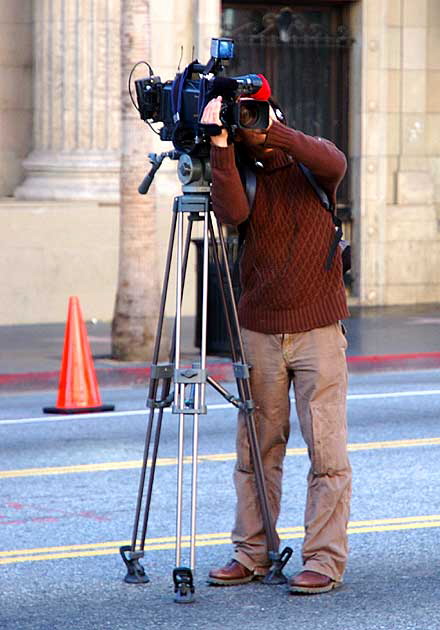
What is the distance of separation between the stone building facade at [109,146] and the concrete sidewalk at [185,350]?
76 centimetres

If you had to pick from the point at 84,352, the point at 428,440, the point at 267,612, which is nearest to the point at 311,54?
the point at 84,352

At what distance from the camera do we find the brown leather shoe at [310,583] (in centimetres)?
643

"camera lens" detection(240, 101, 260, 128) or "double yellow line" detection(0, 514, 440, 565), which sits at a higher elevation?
"camera lens" detection(240, 101, 260, 128)

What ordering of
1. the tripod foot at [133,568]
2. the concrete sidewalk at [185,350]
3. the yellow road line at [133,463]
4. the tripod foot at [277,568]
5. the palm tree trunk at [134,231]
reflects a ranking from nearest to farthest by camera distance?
the tripod foot at [277,568] → the tripod foot at [133,568] → the yellow road line at [133,463] → the concrete sidewalk at [185,350] → the palm tree trunk at [134,231]

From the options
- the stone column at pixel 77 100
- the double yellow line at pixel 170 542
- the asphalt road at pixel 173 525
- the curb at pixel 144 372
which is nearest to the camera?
the asphalt road at pixel 173 525

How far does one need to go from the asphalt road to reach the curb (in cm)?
155

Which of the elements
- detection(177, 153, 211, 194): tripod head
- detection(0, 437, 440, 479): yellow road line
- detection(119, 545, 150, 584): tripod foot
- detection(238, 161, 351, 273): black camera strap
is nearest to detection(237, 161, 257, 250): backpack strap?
detection(238, 161, 351, 273): black camera strap

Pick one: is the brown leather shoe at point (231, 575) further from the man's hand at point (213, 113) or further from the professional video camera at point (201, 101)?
the man's hand at point (213, 113)

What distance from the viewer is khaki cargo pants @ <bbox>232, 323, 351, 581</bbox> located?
6477 millimetres

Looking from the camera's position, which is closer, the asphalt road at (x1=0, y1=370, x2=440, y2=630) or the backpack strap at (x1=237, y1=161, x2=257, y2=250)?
the asphalt road at (x1=0, y1=370, x2=440, y2=630)

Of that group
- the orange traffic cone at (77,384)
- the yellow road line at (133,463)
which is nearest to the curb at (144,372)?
the orange traffic cone at (77,384)

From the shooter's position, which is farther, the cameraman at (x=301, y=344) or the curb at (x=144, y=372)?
the curb at (x=144, y=372)

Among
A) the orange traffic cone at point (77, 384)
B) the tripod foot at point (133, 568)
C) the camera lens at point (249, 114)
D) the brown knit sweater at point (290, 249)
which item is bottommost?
the orange traffic cone at point (77, 384)

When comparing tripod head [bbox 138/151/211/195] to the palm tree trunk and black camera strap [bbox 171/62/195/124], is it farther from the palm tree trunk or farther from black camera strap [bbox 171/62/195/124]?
the palm tree trunk
